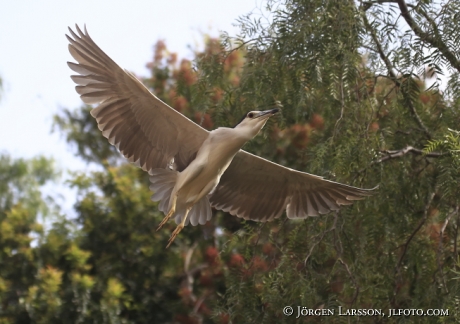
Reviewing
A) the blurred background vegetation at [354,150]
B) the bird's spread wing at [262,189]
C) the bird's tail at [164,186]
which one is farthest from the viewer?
the bird's spread wing at [262,189]

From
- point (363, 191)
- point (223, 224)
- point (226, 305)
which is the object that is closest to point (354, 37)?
point (363, 191)

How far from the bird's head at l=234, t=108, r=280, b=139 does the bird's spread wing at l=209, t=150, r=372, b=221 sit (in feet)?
1.51

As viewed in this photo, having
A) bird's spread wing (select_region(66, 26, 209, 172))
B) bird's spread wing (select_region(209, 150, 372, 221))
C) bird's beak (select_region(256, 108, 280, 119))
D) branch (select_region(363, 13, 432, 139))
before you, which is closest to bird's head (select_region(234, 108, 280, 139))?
bird's beak (select_region(256, 108, 280, 119))

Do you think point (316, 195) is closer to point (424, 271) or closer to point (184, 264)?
point (424, 271)

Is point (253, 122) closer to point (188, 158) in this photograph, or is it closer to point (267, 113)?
point (267, 113)

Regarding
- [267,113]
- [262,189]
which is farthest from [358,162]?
[262,189]

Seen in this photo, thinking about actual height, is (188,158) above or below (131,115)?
below

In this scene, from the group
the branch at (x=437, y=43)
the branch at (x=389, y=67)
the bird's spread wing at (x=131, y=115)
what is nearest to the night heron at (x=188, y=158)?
the bird's spread wing at (x=131, y=115)

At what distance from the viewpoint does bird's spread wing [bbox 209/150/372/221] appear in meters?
4.93

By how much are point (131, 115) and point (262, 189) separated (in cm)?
105

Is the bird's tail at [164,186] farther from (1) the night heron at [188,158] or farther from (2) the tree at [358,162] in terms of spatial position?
(2) the tree at [358,162]

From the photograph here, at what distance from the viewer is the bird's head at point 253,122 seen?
4.40m

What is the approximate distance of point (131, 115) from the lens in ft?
15.4

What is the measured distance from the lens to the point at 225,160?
4609 millimetres
